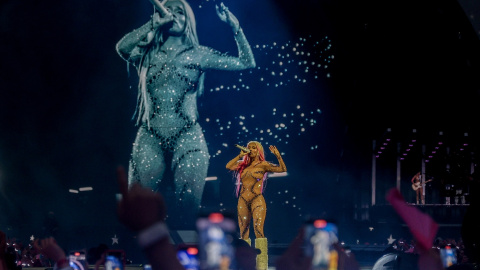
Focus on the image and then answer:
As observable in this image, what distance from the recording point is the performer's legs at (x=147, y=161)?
1316 centimetres

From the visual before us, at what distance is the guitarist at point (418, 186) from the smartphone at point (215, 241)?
44.5 ft

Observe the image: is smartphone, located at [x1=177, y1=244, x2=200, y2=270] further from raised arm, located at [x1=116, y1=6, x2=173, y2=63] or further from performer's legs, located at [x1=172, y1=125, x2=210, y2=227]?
raised arm, located at [x1=116, y1=6, x2=173, y2=63]

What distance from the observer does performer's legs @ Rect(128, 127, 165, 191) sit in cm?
1316

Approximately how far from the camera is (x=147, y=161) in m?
13.2

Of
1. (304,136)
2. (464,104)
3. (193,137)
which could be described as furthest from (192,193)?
(464,104)

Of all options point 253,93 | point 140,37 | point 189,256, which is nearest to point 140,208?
point 189,256

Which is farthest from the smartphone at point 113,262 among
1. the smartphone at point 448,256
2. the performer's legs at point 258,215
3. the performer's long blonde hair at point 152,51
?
the performer's long blonde hair at point 152,51

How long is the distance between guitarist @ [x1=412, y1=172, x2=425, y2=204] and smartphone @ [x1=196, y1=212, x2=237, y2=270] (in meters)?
13.5

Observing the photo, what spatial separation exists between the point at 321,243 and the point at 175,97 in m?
10.8

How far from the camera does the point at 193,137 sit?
13203mm

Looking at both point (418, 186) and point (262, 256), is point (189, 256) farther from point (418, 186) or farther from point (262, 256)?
point (418, 186)

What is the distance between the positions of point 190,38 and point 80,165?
3.47m

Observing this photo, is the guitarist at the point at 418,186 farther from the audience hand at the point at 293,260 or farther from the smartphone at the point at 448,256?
the audience hand at the point at 293,260

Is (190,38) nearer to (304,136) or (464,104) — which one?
(304,136)
